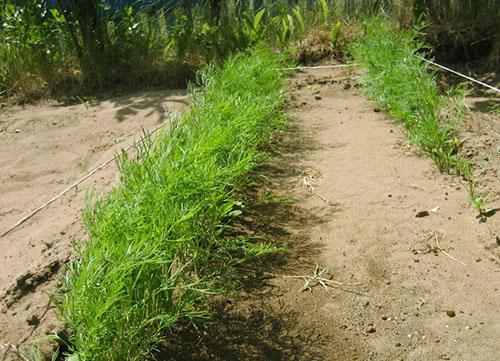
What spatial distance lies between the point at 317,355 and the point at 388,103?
291 cm

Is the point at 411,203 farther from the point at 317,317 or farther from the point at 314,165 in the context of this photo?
the point at 317,317

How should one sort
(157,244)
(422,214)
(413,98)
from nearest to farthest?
(157,244), (422,214), (413,98)

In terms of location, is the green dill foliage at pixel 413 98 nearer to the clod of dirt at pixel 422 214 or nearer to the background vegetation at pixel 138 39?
the clod of dirt at pixel 422 214

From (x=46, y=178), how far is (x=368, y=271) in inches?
103

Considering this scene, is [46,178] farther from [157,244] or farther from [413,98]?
[157,244]

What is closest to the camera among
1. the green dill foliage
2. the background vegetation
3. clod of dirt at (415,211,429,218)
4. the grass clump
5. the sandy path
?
the grass clump

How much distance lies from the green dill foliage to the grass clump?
122cm

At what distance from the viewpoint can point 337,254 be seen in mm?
3344

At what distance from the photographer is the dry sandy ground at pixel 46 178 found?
2.89 meters

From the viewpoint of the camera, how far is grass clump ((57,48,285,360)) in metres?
2.20

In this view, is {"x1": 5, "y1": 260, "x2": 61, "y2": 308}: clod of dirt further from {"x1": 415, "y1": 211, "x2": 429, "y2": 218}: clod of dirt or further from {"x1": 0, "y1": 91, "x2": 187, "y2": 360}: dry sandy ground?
{"x1": 415, "y1": 211, "x2": 429, "y2": 218}: clod of dirt

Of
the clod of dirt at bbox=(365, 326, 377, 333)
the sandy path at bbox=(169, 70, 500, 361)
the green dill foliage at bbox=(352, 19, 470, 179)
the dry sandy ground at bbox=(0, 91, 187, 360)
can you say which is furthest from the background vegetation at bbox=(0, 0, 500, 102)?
the clod of dirt at bbox=(365, 326, 377, 333)

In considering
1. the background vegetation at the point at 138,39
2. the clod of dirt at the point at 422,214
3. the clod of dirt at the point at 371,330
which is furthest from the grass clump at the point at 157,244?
the background vegetation at the point at 138,39

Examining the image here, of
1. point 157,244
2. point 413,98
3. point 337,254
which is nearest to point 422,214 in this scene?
point 337,254
